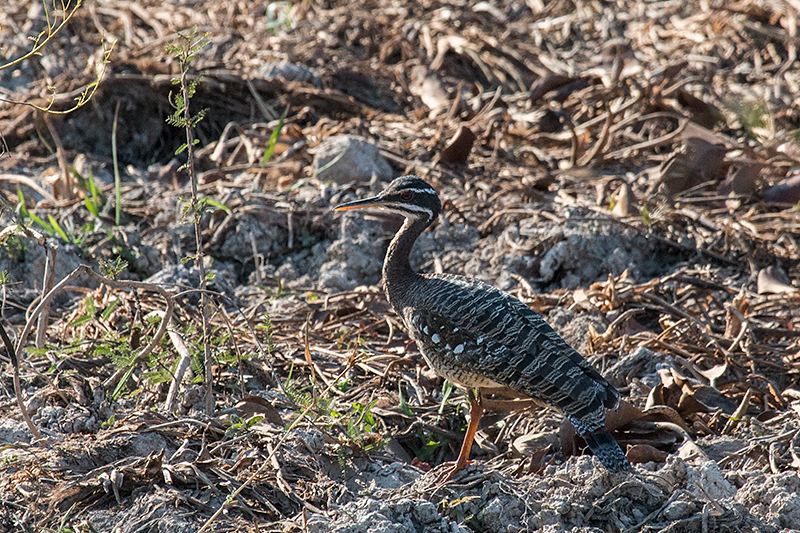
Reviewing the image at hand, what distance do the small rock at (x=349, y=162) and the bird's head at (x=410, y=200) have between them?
2.08 metres

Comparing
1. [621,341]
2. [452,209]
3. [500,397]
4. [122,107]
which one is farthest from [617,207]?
[122,107]

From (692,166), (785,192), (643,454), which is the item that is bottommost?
(785,192)

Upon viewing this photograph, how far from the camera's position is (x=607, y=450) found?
3703 millimetres

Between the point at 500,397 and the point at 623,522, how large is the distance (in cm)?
142

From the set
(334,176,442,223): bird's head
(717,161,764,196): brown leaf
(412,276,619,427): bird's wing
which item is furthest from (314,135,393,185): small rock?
(717,161,764,196): brown leaf

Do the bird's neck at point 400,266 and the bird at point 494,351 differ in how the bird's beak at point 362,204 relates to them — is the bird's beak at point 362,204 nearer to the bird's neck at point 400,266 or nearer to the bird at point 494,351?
the bird at point 494,351

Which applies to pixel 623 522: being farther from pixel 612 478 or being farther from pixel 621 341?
pixel 621 341

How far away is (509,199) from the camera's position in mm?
6898

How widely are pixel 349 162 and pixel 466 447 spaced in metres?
3.53

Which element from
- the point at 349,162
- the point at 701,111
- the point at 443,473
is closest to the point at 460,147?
the point at 349,162

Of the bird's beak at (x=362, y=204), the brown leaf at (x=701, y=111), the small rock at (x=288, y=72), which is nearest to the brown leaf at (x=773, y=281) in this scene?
the brown leaf at (x=701, y=111)

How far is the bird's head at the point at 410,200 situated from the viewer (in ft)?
15.8

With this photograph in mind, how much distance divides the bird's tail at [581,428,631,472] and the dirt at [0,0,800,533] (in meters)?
0.08

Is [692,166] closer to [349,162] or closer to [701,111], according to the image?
[701,111]
